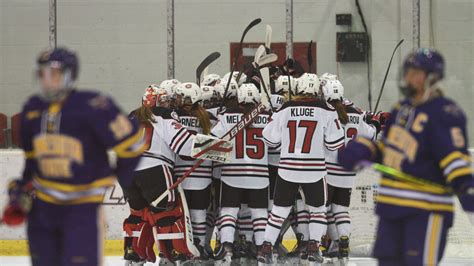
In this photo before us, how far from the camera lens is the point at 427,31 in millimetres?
9734

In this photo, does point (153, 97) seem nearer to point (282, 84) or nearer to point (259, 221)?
point (282, 84)

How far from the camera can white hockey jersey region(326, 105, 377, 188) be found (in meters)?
7.75

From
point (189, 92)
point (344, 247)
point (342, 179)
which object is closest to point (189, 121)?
point (189, 92)

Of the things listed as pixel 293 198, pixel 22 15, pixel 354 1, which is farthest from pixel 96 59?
pixel 293 198

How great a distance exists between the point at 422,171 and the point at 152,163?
3.04m

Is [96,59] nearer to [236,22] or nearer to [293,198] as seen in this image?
[236,22]

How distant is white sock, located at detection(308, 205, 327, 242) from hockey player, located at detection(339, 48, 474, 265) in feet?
9.28

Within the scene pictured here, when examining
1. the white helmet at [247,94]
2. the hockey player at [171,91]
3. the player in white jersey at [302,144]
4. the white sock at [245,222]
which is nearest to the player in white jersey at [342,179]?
the player in white jersey at [302,144]

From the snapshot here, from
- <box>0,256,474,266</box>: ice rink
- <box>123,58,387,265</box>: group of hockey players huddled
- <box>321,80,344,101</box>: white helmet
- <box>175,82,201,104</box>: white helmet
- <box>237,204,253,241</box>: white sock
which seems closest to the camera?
<box>123,58,387,265</box>: group of hockey players huddled

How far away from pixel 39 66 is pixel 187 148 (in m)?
2.84

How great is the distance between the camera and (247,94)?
24.8ft

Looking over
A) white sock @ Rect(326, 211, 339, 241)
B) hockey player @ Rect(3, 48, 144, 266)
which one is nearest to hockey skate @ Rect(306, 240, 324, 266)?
white sock @ Rect(326, 211, 339, 241)

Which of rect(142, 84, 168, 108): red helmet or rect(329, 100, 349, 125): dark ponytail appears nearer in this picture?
rect(142, 84, 168, 108): red helmet

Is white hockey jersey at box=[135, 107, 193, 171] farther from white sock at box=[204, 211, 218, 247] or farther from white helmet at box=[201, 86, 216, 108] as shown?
white sock at box=[204, 211, 218, 247]
